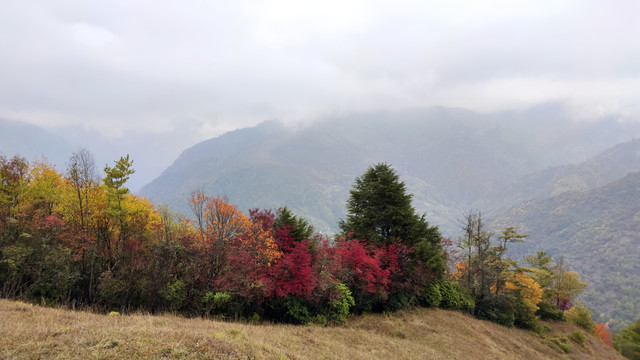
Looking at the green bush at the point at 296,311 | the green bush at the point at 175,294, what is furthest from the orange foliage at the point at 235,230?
the green bush at the point at 175,294

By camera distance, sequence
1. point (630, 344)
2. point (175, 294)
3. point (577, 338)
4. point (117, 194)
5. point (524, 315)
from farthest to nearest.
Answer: point (630, 344)
point (524, 315)
point (577, 338)
point (117, 194)
point (175, 294)

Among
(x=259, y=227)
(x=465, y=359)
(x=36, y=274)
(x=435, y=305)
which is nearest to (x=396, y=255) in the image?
(x=435, y=305)

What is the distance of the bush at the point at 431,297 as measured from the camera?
29.5 metres

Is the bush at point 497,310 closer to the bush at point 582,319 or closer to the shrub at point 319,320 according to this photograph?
the bush at point 582,319

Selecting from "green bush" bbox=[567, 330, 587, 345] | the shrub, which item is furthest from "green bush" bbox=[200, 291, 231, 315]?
"green bush" bbox=[567, 330, 587, 345]

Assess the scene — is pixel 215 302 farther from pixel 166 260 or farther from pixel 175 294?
pixel 166 260

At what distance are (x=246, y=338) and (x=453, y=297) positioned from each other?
25.3 meters

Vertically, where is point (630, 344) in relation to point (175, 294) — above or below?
below

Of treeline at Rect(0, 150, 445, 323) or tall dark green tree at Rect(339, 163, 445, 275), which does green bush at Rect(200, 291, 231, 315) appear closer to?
treeline at Rect(0, 150, 445, 323)

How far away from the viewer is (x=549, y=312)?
4156 centimetres

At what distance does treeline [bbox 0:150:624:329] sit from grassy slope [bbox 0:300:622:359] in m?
2.42

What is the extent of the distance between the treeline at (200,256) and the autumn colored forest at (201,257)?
0.08 meters

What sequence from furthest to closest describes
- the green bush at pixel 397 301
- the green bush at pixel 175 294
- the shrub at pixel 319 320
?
the green bush at pixel 397 301, the shrub at pixel 319 320, the green bush at pixel 175 294

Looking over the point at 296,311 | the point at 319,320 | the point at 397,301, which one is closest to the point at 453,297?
the point at 397,301
